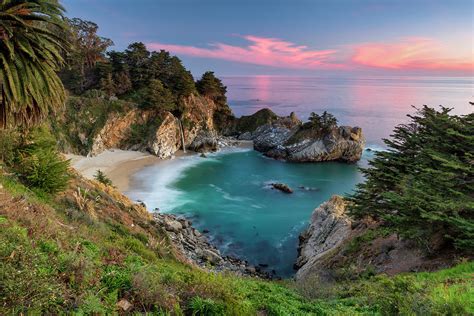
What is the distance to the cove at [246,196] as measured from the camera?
26.0 meters

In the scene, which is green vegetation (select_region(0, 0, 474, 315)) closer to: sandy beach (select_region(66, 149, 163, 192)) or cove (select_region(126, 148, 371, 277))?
cove (select_region(126, 148, 371, 277))

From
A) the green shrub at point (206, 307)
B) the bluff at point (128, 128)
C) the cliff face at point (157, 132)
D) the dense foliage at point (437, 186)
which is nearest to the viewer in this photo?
the green shrub at point (206, 307)

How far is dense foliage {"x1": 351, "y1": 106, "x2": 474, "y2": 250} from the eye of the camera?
11523 mm

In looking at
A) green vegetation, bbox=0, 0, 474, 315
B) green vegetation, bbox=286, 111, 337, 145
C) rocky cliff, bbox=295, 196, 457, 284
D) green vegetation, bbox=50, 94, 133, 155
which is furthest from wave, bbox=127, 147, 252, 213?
green vegetation, bbox=286, 111, 337, 145

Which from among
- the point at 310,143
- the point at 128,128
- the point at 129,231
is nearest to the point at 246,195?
the point at 310,143

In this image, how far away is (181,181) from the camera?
40.9 meters

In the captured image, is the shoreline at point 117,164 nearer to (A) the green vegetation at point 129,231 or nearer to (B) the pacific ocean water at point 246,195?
(B) the pacific ocean water at point 246,195

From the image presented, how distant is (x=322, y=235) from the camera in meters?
23.3

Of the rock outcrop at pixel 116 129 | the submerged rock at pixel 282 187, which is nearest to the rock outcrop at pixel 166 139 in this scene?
the rock outcrop at pixel 116 129

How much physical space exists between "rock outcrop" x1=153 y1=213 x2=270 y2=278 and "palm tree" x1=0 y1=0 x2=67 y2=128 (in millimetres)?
12242

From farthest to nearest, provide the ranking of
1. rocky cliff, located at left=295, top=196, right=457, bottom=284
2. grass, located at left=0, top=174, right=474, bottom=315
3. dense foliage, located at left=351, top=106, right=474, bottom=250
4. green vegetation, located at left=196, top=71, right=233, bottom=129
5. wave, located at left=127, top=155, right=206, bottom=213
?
green vegetation, located at left=196, top=71, right=233, bottom=129
wave, located at left=127, top=155, right=206, bottom=213
rocky cliff, located at left=295, top=196, right=457, bottom=284
dense foliage, located at left=351, top=106, right=474, bottom=250
grass, located at left=0, top=174, right=474, bottom=315

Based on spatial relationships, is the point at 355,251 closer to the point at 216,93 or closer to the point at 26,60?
the point at 26,60

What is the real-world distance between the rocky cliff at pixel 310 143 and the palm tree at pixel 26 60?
45863 mm

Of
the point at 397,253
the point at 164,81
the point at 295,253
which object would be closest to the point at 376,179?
the point at 397,253
